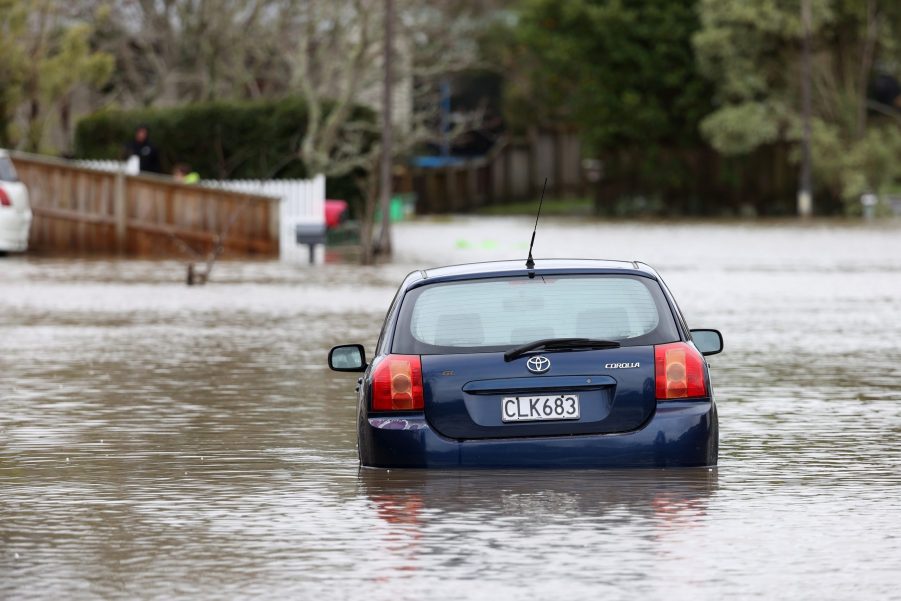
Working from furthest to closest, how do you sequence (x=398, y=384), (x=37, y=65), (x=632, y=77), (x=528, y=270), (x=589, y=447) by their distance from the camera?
(x=632, y=77) → (x=37, y=65) → (x=528, y=270) → (x=398, y=384) → (x=589, y=447)

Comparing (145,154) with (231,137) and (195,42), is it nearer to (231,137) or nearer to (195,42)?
(231,137)

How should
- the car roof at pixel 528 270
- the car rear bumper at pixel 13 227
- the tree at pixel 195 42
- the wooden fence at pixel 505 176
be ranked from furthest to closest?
the wooden fence at pixel 505 176 → the tree at pixel 195 42 → the car rear bumper at pixel 13 227 → the car roof at pixel 528 270

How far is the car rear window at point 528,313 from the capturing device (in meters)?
10.5

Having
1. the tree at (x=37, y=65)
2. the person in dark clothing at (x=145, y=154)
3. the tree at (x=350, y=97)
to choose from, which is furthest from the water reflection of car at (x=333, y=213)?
the tree at (x=37, y=65)

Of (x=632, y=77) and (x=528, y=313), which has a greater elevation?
(x=632, y=77)

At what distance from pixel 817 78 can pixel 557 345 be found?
57.9 meters

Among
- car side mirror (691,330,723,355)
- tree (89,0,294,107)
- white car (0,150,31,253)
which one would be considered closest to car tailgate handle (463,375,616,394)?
car side mirror (691,330,723,355)

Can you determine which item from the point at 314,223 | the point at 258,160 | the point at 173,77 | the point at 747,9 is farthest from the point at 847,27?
the point at 314,223

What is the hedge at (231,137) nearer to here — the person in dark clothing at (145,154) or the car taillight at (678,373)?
the person in dark clothing at (145,154)

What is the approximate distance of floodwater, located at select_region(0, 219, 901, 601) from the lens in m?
8.38

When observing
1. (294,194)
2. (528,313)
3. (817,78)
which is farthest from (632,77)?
(528,313)

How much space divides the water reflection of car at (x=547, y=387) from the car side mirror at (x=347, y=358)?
0.80 metres

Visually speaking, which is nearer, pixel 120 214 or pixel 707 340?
pixel 707 340

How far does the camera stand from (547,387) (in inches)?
406
